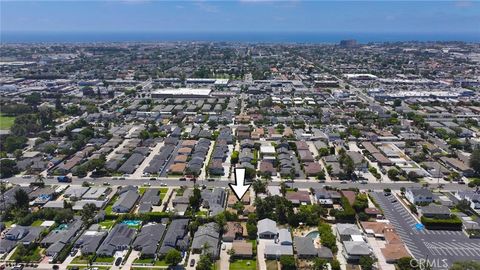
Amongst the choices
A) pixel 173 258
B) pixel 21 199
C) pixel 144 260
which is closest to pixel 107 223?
pixel 144 260

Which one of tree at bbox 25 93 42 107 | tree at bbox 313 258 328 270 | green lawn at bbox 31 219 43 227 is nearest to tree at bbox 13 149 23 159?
green lawn at bbox 31 219 43 227

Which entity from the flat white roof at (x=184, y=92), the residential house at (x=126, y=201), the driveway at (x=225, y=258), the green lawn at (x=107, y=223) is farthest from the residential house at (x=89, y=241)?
the flat white roof at (x=184, y=92)

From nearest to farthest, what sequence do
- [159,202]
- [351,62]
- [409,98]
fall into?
[159,202]
[409,98]
[351,62]

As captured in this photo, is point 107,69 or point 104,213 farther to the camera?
point 107,69

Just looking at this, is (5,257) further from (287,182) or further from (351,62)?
(351,62)

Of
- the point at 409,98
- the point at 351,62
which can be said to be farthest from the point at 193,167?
the point at 351,62

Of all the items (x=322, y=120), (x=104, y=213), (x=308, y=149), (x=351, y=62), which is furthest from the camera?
(x=351, y=62)

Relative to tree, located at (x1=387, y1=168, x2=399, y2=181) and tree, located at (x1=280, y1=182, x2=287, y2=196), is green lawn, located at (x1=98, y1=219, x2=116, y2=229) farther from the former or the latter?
tree, located at (x1=387, y1=168, x2=399, y2=181)
